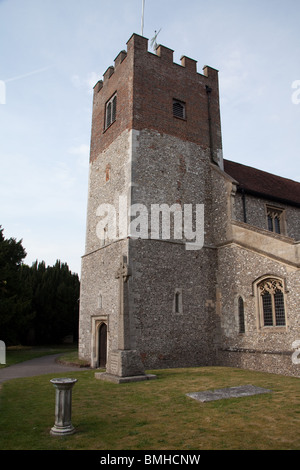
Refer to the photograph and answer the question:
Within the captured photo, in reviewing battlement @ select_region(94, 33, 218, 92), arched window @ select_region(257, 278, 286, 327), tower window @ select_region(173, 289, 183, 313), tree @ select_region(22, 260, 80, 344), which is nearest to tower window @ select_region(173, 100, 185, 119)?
battlement @ select_region(94, 33, 218, 92)

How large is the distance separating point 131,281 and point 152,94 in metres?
8.79

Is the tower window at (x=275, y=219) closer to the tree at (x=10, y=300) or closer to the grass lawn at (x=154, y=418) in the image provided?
the grass lawn at (x=154, y=418)

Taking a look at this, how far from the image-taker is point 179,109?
1678cm

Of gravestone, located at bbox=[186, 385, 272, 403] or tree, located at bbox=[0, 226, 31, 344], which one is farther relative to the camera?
tree, located at bbox=[0, 226, 31, 344]

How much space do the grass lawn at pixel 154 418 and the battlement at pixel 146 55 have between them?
14.2 m

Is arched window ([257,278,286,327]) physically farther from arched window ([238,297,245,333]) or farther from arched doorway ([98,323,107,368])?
arched doorway ([98,323,107,368])

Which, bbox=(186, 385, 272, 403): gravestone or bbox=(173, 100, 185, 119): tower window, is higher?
bbox=(173, 100, 185, 119): tower window

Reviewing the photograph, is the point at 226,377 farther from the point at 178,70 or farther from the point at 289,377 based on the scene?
the point at 178,70

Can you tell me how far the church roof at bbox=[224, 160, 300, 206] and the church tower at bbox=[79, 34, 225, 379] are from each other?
1576 millimetres

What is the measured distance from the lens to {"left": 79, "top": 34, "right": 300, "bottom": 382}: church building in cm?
1210

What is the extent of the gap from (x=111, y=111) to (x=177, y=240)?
25.9 ft

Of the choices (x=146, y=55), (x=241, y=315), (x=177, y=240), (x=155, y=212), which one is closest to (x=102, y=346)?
(x=177, y=240)

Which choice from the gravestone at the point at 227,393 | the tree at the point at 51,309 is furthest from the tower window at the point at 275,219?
the tree at the point at 51,309

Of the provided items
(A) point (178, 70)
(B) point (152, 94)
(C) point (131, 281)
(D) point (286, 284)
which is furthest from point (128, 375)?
(A) point (178, 70)
